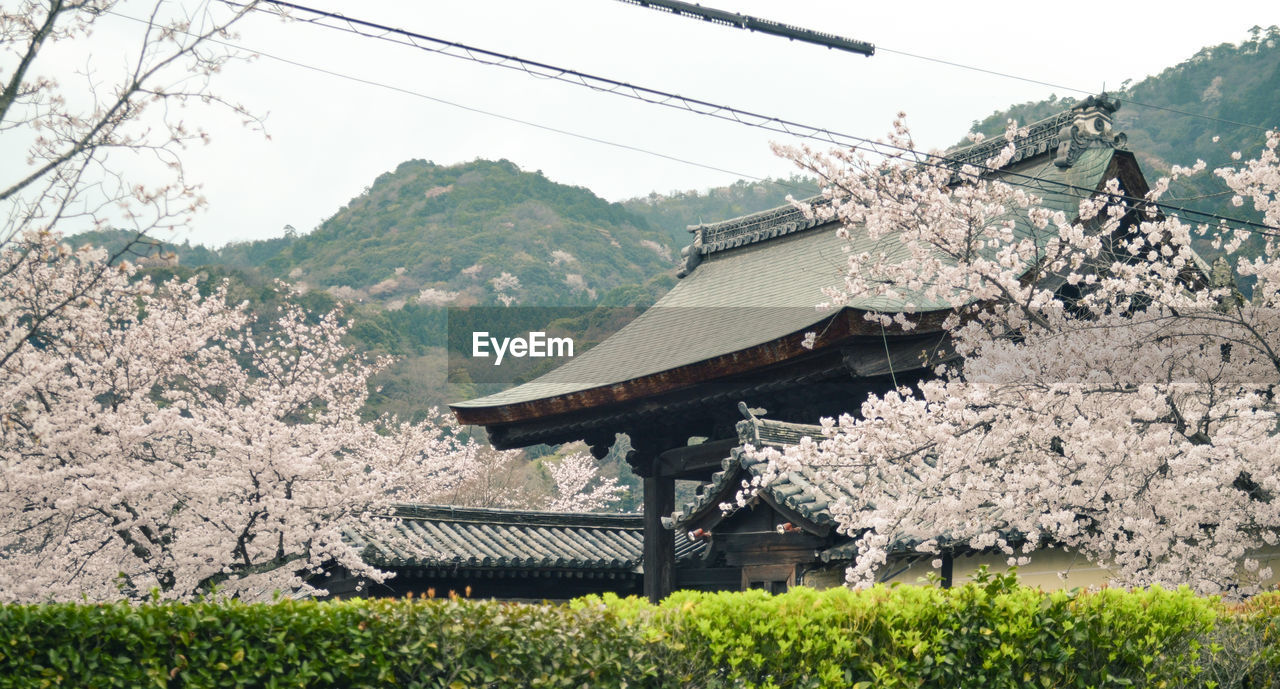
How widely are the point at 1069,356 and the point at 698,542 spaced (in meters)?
6.47

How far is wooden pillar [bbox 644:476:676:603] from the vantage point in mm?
14641

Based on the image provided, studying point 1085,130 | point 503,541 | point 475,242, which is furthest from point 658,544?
point 475,242

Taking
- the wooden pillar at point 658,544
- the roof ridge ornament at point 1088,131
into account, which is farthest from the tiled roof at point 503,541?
the roof ridge ornament at point 1088,131

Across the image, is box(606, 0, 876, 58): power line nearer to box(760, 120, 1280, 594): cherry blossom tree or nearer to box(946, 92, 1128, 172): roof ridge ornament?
box(760, 120, 1280, 594): cherry blossom tree

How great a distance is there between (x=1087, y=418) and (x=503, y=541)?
400 inches

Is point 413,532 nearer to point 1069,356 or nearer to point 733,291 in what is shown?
point 733,291

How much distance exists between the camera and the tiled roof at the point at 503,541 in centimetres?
1550

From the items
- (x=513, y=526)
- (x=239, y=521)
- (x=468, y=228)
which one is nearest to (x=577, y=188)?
(x=468, y=228)

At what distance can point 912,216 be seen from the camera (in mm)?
9812

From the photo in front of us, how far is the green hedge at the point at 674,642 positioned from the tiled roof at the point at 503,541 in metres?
8.03

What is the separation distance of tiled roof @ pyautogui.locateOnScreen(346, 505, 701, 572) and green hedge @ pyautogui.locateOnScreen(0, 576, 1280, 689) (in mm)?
8030

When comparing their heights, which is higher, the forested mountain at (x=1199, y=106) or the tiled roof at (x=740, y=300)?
the forested mountain at (x=1199, y=106)

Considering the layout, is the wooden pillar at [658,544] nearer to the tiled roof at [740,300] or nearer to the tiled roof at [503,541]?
the tiled roof at [503,541]

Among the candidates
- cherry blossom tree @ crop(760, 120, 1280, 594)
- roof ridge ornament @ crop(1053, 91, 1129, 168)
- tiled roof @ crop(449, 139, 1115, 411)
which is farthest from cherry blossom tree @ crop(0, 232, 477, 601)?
roof ridge ornament @ crop(1053, 91, 1129, 168)
